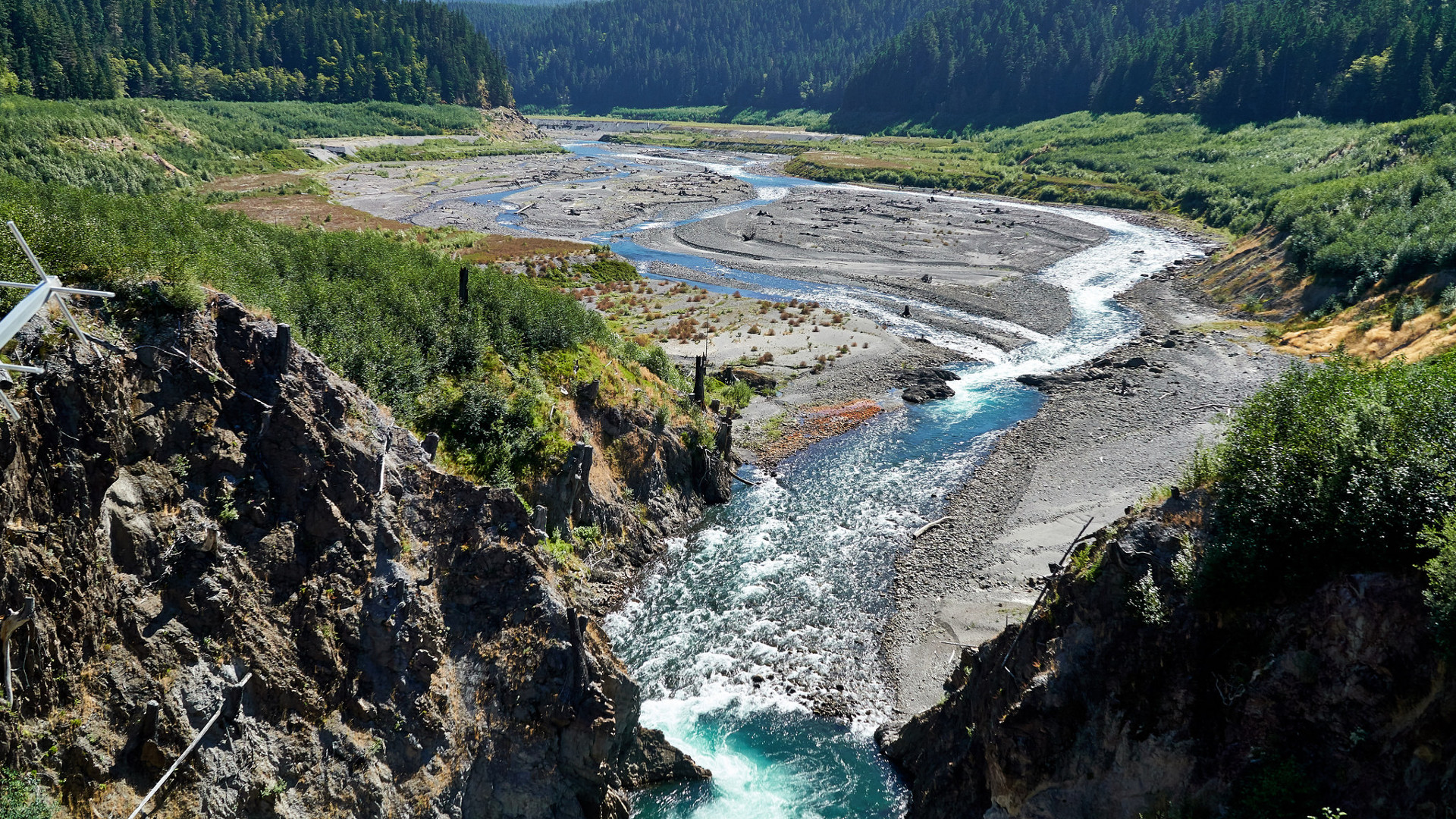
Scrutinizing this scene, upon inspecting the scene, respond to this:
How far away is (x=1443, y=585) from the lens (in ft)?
43.9

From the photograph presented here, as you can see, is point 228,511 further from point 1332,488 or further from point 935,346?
point 935,346

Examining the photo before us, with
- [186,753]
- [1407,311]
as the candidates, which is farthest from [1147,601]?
[1407,311]

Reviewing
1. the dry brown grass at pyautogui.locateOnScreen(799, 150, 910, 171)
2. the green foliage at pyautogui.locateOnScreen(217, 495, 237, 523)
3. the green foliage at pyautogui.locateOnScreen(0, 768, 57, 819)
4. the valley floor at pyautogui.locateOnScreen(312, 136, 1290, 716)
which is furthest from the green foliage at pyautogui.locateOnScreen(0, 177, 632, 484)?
the dry brown grass at pyautogui.locateOnScreen(799, 150, 910, 171)

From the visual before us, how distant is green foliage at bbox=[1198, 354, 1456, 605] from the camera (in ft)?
49.7

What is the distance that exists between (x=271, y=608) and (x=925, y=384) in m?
47.8

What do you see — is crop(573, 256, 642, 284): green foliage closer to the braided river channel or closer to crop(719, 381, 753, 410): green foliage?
crop(719, 381, 753, 410): green foliage

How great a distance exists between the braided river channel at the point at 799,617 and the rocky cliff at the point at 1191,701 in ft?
19.4

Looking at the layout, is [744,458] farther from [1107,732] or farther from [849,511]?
[1107,732]

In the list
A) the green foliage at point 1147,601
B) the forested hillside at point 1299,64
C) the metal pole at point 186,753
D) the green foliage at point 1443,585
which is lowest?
the metal pole at point 186,753

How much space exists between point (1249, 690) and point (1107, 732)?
3.02 m

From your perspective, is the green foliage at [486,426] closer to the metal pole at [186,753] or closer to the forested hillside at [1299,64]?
the metal pole at [186,753]

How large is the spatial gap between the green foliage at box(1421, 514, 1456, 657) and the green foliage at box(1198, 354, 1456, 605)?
0.86 meters

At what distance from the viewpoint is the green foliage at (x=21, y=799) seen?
1188 centimetres

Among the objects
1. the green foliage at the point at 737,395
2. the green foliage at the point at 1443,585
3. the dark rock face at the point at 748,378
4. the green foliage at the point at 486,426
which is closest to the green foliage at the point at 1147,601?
the green foliage at the point at 1443,585
